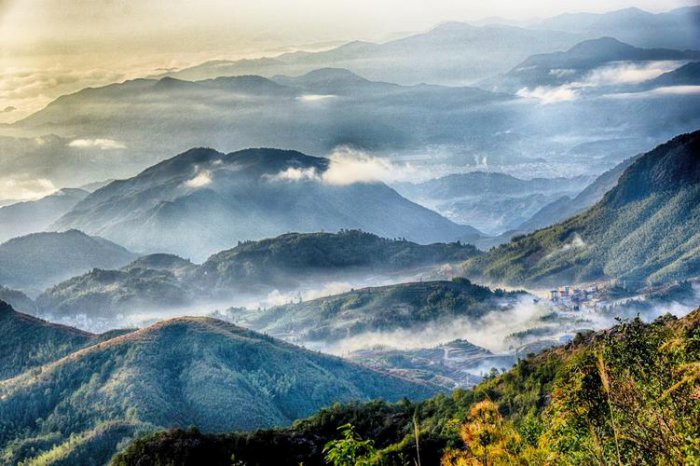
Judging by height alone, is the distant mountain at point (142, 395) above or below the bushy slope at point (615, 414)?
below

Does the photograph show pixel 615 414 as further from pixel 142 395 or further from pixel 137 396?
pixel 142 395

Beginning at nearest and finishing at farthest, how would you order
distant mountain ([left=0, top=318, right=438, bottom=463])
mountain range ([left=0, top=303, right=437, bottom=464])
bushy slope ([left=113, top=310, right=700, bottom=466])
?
bushy slope ([left=113, top=310, right=700, bottom=466]) < mountain range ([left=0, top=303, right=437, bottom=464]) < distant mountain ([left=0, top=318, right=438, bottom=463])

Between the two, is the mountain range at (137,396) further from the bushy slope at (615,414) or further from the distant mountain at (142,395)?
the bushy slope at (615,414)

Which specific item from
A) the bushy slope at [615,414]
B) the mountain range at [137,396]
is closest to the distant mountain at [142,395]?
the mountain range at [137,396]

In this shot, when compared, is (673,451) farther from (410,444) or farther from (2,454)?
(2,454)

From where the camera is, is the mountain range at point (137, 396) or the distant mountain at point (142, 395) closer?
the mountain range at point (137, 396)

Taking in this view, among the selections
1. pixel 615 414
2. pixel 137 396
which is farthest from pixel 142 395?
pixel 615 414

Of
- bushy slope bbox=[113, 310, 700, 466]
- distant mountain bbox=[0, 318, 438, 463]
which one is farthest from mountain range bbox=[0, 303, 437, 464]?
bushy slope bbox=[113, 310, 700, 466]

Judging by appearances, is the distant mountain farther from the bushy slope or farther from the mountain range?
the bushy slope
